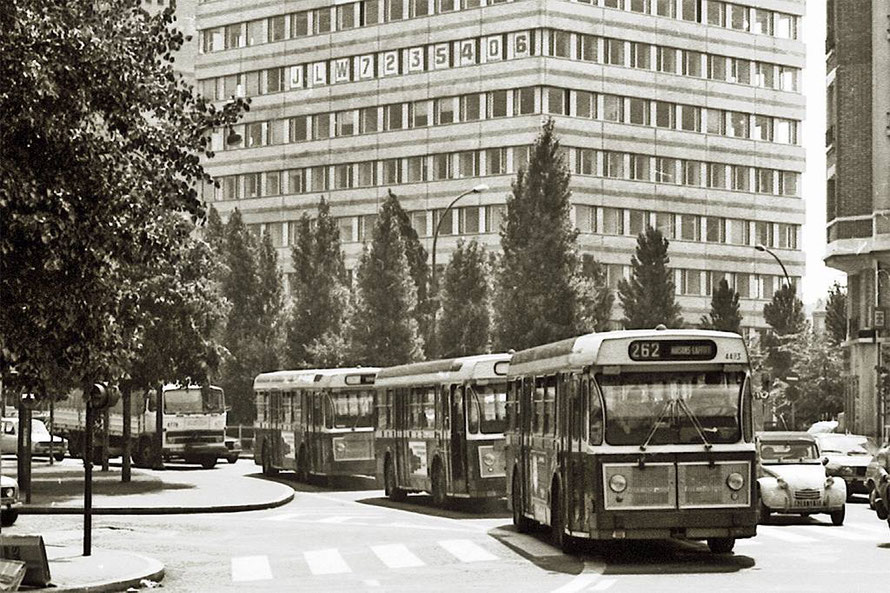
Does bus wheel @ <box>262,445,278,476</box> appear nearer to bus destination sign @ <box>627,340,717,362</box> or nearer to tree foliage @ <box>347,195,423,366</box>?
tree foliage @ <box>347,195,423,366</box>

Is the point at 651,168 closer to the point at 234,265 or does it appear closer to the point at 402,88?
the point at 402,88

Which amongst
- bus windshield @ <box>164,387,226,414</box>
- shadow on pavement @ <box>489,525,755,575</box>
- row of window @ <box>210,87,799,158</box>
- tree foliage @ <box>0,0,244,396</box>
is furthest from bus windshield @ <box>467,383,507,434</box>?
row of window @ <box>210,87,799,158</box>

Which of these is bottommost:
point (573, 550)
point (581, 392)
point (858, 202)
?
point (573, 550)

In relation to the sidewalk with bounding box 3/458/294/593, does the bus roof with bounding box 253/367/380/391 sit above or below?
above

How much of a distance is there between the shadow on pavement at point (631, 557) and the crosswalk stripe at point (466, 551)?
457 mm

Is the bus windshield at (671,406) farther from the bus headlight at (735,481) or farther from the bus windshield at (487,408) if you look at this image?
the bus windshield at (487,408)

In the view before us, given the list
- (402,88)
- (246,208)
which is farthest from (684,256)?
(246,208)

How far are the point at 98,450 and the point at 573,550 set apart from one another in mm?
40114

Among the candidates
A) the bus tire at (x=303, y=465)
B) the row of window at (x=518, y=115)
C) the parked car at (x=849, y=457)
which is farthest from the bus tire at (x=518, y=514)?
the row of window at (x=518, y=115)

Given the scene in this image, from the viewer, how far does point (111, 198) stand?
1895cm

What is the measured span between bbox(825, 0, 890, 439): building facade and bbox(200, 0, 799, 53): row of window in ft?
119

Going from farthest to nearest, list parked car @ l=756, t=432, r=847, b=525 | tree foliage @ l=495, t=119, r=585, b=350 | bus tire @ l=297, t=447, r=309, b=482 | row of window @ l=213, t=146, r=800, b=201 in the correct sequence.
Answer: row of window @ l=213, t=146, r=800, b=201 → tree foliage @ l=495, t=119, r=585, b=350 → bus tire @ l=297, t=447, r=309, b=482 → parked car @ l=756, t=432, r=847, b=525

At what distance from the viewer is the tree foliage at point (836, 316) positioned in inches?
3483

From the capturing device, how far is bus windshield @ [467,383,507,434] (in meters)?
32.4
